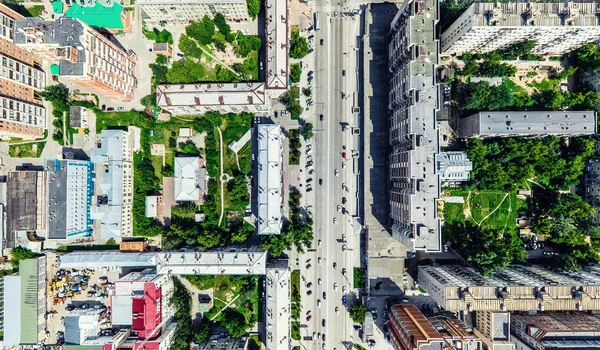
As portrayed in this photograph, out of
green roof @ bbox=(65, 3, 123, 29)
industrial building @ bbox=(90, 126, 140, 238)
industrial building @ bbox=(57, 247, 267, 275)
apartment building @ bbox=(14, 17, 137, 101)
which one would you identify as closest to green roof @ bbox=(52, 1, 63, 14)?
green roof @ bbox=(65, 3, 123, 29)

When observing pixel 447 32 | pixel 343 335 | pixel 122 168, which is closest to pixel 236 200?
pixel 122 168

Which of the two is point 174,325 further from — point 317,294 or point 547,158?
point 547,158

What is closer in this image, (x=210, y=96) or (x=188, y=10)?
(x=210, y=96)

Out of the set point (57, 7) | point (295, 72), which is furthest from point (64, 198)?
point (295, 72)

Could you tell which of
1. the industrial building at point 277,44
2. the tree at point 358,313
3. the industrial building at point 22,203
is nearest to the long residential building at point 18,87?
the industrial building at point 22,203

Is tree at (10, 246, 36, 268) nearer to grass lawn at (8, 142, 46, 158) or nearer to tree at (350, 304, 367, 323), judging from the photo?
grass lawn at (8, 142, 46, 158)

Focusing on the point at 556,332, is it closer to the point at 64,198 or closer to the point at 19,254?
the point at 64,198

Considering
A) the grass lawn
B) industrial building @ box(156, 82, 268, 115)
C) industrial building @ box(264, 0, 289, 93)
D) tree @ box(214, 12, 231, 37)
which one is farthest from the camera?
the grass lawn
